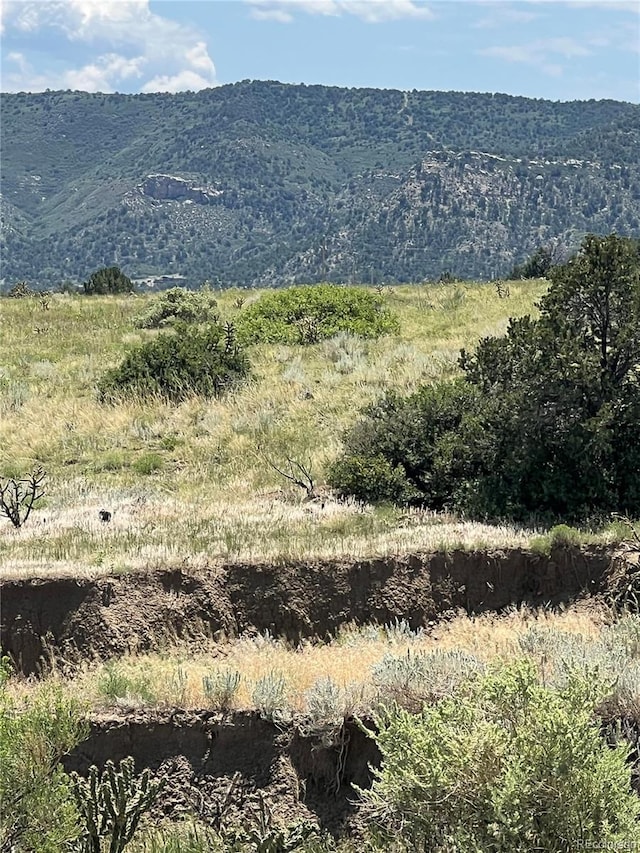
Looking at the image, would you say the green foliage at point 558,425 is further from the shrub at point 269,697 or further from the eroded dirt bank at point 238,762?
the eroded dirt bank at point 238,762

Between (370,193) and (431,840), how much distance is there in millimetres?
131977

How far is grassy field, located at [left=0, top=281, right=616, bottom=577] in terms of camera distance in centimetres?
1003

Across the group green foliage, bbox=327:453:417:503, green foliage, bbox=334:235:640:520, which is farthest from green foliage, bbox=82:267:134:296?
green foliage, bbox=334:235:640:520

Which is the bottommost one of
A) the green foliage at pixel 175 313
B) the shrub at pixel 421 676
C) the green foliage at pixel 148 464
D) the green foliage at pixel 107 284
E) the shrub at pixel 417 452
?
the shrub at pixel 421 676

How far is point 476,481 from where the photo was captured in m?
11.5

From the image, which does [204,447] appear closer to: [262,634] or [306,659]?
[262,634]

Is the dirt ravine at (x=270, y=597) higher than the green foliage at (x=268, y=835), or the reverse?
the dirt ravine at (x=270, y=597)

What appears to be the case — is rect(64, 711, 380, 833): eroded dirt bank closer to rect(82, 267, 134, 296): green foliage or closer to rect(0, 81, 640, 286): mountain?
rect(82, 267, 134, 296): green foliage

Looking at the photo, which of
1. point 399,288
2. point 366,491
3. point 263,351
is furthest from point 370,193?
point 366,491

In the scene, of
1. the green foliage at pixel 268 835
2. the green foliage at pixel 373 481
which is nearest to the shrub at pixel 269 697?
the green foliage at pixel 268 835

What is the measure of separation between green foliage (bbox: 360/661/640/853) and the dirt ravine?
410 centimetres

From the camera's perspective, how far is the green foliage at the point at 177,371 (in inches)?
677

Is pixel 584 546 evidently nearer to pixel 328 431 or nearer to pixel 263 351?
pixel 328 431

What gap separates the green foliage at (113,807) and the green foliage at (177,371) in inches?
423
